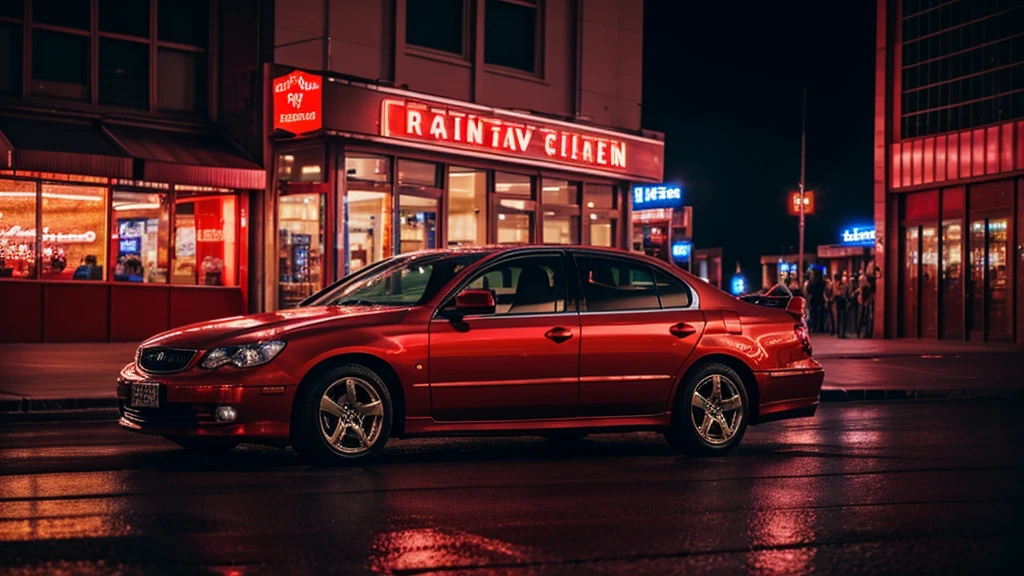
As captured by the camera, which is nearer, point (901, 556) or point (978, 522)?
point (901, 556)

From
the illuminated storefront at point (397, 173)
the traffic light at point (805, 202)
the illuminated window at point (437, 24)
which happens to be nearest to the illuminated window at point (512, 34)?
the illuminated window at point (437, 24)

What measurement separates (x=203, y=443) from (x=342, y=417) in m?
1.18

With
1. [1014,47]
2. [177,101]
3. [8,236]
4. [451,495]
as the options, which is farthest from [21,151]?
[1014,47]

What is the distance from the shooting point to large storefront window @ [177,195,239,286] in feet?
80.1

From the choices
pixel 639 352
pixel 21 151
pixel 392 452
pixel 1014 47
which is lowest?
pixel 392 452

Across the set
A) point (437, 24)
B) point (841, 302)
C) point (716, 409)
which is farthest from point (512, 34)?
point (716, 409)

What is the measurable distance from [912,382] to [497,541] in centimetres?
1301

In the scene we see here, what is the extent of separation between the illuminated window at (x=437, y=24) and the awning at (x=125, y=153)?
444 cm

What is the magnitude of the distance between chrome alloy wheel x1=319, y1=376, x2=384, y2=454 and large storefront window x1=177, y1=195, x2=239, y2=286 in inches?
629

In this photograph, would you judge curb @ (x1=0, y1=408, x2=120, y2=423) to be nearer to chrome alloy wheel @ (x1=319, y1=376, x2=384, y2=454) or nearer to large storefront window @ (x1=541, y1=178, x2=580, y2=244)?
chrome alloy wheel @ (x1=319, y1=376, x2=384, y2=454)

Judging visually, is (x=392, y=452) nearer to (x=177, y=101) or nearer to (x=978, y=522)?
(x=978, y=522)

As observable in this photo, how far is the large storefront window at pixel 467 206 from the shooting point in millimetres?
27016

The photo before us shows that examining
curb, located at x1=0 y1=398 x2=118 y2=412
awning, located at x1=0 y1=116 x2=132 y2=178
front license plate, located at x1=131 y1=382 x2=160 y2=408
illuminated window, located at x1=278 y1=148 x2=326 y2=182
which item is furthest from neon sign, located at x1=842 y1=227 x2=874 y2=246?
front license plate, located at x1=131 y1=382 x2=160 y2=408

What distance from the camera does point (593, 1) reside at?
29.8m
